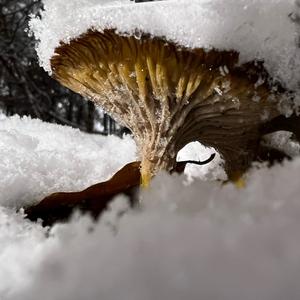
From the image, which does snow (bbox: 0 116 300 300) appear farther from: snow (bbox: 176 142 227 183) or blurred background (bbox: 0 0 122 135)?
blurred background (bbox: 0 0 122 135)

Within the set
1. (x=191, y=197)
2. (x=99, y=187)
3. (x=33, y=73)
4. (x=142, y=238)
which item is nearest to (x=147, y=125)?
(x=99, y=187)

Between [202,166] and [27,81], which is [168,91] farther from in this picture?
[27,81]

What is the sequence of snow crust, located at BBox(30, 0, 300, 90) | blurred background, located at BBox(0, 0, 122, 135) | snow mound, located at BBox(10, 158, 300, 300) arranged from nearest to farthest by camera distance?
snow mound, located at BBox(10, 158, 300, 300), snow crust, located at BBox(30, 0, 300, 90), blurred background, located at BBox(0, 0, 122, 135)

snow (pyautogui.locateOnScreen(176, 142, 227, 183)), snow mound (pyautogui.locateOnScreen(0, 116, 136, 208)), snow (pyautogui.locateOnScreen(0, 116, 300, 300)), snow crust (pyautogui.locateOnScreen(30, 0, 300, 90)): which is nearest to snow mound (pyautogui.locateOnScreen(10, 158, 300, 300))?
snow (pyautogui.locateOnScreen(0, 116, 300, 300))

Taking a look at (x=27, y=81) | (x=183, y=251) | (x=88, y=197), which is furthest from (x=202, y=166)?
(x=27, y=81)

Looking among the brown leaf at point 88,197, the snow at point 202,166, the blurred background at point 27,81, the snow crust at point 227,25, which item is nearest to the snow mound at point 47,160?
the brown leaf at point 88,197

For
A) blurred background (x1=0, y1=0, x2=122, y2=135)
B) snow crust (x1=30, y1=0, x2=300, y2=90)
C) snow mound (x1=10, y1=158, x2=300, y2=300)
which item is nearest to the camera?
snow mound (x1=10, y1=158, x2=300, y2=300)
